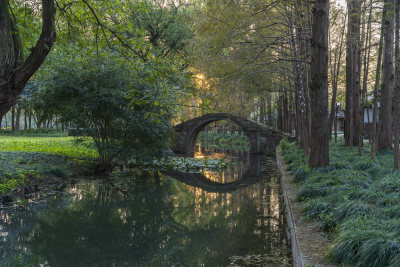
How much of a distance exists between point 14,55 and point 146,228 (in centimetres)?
467

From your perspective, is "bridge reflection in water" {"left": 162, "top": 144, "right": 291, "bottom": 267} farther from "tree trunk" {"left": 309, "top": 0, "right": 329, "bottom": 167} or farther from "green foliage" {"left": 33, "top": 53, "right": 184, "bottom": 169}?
"green foliage" {"left": 33, "top": 53, "right": 184, "bottom": 169}

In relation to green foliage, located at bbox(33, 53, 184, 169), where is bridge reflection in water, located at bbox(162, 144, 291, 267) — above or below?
below

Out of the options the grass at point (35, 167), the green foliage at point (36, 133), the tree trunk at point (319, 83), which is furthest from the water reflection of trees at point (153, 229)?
the green foliage at point (36, 133)

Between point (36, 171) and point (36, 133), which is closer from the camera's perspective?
point (36, 171)

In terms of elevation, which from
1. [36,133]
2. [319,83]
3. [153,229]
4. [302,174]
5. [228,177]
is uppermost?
[319,83]

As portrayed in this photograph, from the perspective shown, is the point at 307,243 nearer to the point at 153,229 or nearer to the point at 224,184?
the point at 153,229

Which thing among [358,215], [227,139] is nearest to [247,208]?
[358,215]

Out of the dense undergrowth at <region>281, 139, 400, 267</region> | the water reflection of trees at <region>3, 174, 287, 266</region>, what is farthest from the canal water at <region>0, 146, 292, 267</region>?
the dense undergrowth at <region>281, 139, 400, 267</region>

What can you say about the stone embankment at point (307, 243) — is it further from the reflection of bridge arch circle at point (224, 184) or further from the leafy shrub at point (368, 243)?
the reflection of bridge arch circle at point (224, 184)

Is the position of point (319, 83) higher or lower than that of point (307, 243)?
higher

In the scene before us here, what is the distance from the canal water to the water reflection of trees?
0.06ft

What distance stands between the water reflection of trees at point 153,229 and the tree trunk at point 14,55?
2.95 m

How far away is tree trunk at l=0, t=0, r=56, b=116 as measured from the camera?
4684mm

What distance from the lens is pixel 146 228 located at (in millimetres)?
8031
